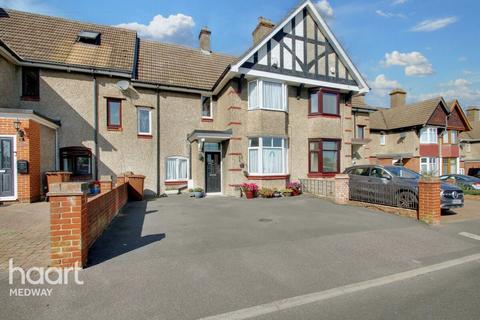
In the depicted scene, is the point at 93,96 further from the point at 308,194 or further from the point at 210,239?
the point at 308,194

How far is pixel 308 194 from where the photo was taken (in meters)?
13.6

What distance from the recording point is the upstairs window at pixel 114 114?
44.1 feet

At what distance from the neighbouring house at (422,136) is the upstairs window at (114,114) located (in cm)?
2238

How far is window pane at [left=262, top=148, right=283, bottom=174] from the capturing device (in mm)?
13641

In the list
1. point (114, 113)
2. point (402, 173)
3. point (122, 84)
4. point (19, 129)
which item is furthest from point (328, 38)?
point (19, 129)

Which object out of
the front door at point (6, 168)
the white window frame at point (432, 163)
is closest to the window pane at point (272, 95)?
the front door at point (6, 168)

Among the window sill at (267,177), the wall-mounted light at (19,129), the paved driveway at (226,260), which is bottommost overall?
the paved driveway at (226,260)

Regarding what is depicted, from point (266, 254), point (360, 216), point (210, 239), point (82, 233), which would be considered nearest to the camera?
point (82, 233)

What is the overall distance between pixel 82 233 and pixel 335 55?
1594 centimetres

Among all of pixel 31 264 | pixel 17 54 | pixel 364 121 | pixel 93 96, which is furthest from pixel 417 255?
pixel 364 121

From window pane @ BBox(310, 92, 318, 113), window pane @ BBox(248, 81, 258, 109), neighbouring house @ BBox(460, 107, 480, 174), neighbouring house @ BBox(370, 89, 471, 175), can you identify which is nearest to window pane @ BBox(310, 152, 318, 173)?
window pane @ BBox(310, 92, 318, 113)

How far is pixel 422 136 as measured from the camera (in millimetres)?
25219

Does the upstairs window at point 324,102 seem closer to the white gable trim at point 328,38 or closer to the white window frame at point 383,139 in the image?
the white gable trim at point 328,38

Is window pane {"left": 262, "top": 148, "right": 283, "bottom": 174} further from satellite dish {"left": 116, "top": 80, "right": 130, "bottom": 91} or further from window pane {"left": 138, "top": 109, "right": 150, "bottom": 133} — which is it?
satellite dish {"left": 116, "top": 80, "right": 130, "bottom": 91}
